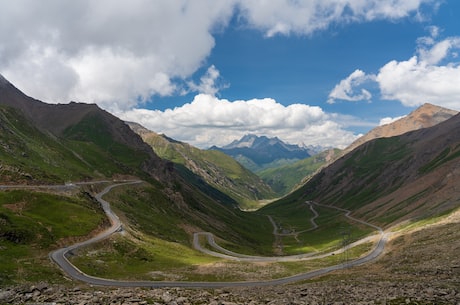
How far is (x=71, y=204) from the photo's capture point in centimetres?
10194

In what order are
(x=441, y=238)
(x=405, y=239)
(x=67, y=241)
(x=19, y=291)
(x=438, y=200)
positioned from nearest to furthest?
(x=19, y=291), (x=67, y=241), (x=441, y=238), (x=405, y=239), (x=438, y=200)

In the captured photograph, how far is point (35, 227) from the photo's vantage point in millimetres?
77000

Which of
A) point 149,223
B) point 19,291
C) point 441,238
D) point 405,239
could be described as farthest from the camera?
point 149,223

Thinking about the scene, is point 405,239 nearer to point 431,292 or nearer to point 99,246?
point 431,292

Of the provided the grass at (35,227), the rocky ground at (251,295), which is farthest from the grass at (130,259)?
the rocky ground at (251,295)

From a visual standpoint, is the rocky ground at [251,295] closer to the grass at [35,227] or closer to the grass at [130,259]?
the grass at [35,227]

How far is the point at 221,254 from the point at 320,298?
88.4m

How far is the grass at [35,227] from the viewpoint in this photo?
55969mm

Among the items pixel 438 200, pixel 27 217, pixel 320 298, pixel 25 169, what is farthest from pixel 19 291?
pixel 438 200

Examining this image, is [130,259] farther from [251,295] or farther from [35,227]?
[251,295]

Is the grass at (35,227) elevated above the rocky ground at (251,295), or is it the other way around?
the grass at (35,227)

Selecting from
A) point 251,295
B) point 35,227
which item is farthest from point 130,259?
point 251,295

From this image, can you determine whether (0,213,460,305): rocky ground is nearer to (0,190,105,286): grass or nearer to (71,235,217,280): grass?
(0,190,105,286): grass

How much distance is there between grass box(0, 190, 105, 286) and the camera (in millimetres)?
55969
